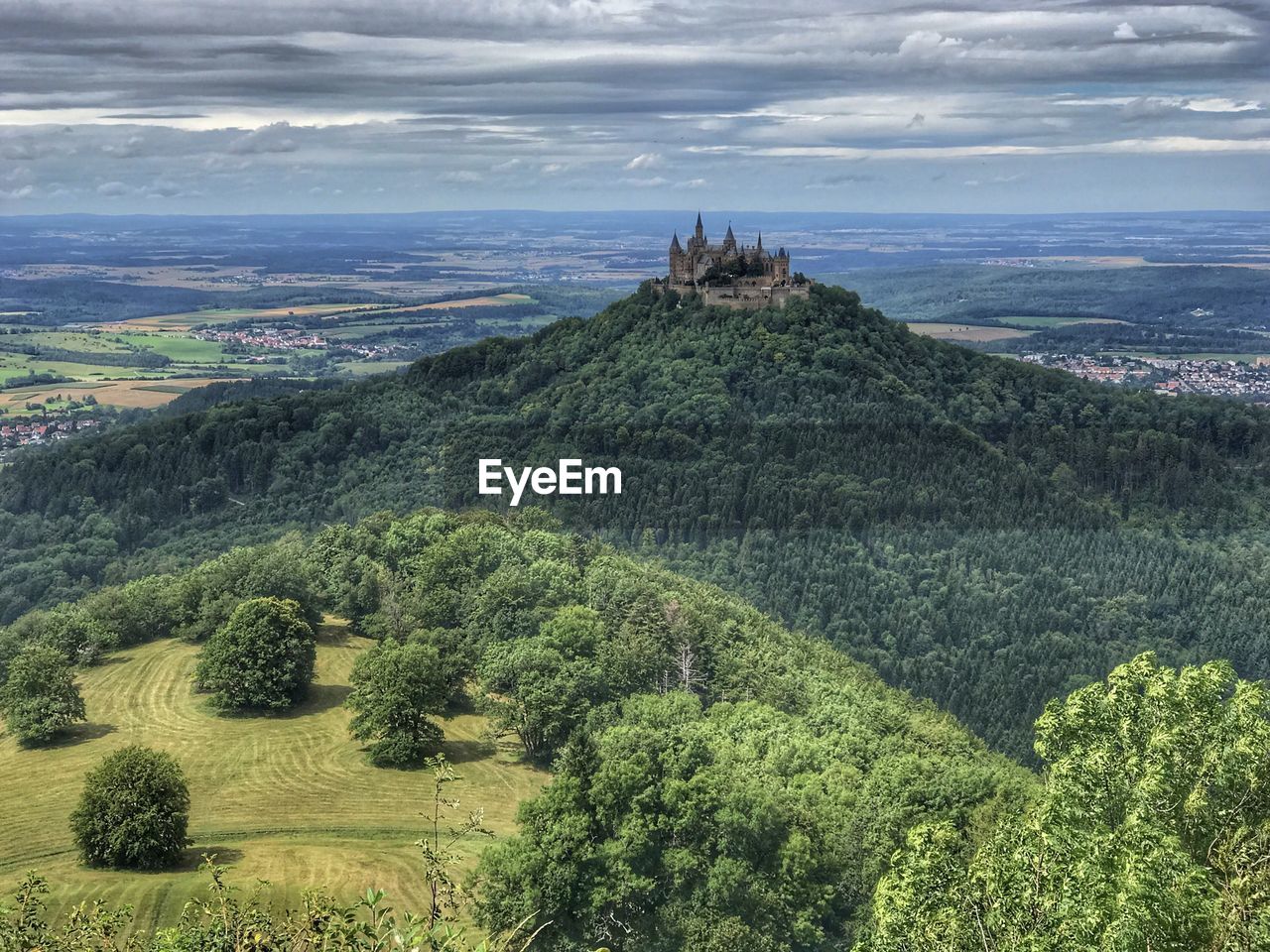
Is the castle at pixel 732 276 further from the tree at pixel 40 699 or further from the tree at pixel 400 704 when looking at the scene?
the tree at pixel 40 699

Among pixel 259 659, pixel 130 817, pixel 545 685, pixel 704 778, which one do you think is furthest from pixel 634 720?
pixel 259 659

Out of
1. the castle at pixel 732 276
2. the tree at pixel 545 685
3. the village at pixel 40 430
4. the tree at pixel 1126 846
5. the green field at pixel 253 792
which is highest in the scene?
the castle at pixel 732 276

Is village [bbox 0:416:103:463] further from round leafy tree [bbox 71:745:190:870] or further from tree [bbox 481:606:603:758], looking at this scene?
round leafy tree [bbox 71:745:190:870]

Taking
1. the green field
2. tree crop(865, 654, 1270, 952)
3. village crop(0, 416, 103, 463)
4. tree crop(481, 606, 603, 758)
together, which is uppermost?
tree crop(865, 654, 1270, 952)

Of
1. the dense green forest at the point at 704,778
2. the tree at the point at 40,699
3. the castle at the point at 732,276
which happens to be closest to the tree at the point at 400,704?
the dense green forest at the point at 704,778

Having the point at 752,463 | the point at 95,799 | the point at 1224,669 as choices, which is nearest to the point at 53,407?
the point at 752,463

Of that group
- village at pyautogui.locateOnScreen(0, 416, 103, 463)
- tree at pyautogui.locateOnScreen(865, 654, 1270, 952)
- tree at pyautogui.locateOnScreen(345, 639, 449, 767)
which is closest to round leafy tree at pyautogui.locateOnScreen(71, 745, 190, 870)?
tree at pyautogui.locateOnScreen(345, 639, 449, 767)

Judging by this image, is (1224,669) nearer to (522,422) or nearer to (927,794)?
(927,794)
